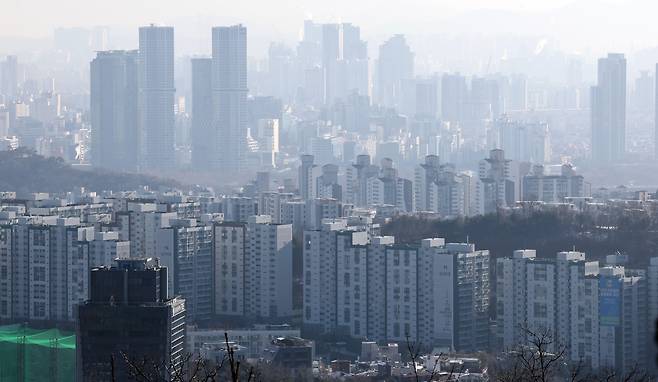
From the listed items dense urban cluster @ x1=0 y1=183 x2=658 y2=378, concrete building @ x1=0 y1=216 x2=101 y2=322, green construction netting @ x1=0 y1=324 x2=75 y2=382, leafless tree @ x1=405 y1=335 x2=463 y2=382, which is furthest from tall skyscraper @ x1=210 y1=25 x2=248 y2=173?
green construction netting @ x1=0 y1=324 x2=75 y2=382

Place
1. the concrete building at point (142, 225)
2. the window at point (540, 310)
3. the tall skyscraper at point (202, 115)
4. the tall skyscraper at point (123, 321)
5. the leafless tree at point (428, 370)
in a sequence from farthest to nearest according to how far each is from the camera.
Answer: the tall skyscraper at point (202, 115)
the concrete building at point (142, 225)
the window at point (540, 310)
the tall skyscraper at point (123, 321)
the leafless tree at point (428, 370)

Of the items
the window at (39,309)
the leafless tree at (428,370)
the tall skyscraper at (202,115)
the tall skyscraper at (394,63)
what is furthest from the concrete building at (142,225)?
the tall skyscraper at (394,63)

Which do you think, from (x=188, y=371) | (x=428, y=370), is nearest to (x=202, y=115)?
(x=428, y=370)

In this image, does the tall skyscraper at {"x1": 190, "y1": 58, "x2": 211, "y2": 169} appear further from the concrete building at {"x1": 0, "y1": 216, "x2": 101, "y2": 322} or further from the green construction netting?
the green construction netting

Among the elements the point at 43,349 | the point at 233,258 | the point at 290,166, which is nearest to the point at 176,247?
the point at 233,258

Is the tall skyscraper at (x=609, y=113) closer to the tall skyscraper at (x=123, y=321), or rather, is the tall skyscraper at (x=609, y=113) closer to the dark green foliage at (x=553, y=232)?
the dark green foliage at (x=553, y=232)

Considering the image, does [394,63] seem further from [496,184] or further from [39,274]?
[39,274]

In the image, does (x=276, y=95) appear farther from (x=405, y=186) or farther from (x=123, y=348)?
(x=123, y=348)
